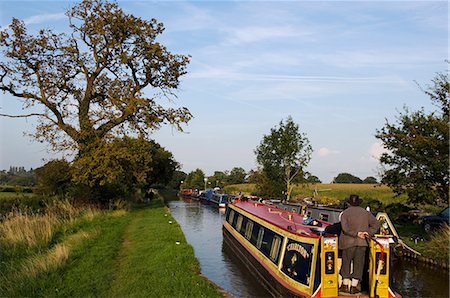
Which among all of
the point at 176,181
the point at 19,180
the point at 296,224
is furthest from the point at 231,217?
the point at 176,181

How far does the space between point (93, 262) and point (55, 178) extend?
1418 cm

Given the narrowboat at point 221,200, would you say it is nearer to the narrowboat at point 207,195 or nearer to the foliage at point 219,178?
the narrowboat at point 207,195

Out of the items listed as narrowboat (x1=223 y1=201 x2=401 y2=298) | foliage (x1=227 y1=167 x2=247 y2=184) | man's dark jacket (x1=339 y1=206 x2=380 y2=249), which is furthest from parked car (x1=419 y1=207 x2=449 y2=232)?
foliage (x1=227 y1=167 x2=247 y2=184)

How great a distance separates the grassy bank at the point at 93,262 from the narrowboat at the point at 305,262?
60.7 inches

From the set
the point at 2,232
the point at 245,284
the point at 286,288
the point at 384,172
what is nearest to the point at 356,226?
the point at 286,288

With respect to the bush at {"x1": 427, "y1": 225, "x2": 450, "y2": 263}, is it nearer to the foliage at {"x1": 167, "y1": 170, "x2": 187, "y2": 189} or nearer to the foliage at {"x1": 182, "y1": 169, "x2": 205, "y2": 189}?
the foliage at {"x1": 182, "y1": 169, "x2": 205, "y2": 189}

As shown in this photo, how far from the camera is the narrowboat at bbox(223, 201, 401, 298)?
24.8ft

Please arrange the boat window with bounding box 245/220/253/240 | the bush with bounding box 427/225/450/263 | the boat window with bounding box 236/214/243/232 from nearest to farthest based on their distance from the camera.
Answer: the bush with bounding box 427/225/450/263, the boat window with bounding box 245/220/253/240, the boat window with bounding box 236/214/243/232

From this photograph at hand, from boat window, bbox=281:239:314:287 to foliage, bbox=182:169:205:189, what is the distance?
62.6 metres

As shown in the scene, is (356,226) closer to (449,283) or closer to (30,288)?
(449,283)

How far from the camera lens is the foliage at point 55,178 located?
22.6 metres

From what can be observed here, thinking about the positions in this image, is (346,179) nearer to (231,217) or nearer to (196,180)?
(196,180)

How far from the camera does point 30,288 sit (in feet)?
25.6

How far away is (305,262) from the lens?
8.19 meters
